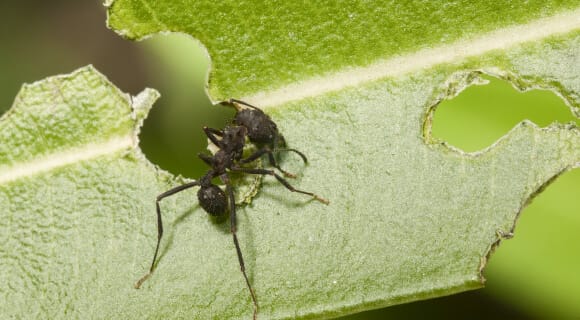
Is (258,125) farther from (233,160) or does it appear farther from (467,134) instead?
(467,134)

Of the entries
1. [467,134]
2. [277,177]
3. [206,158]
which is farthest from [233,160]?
[467,134]

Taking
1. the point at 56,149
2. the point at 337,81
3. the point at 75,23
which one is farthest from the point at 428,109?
the point at 75,23

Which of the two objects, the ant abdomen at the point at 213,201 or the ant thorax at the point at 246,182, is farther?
the ant thorax at the point at 246,182

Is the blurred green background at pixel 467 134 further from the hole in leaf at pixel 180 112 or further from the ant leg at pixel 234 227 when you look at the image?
the ant leg at pixel 234 227

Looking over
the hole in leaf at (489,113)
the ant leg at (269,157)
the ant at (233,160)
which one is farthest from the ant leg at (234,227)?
the hole in leaf at (489,113)

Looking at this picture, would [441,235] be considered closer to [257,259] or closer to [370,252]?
[370,252]
